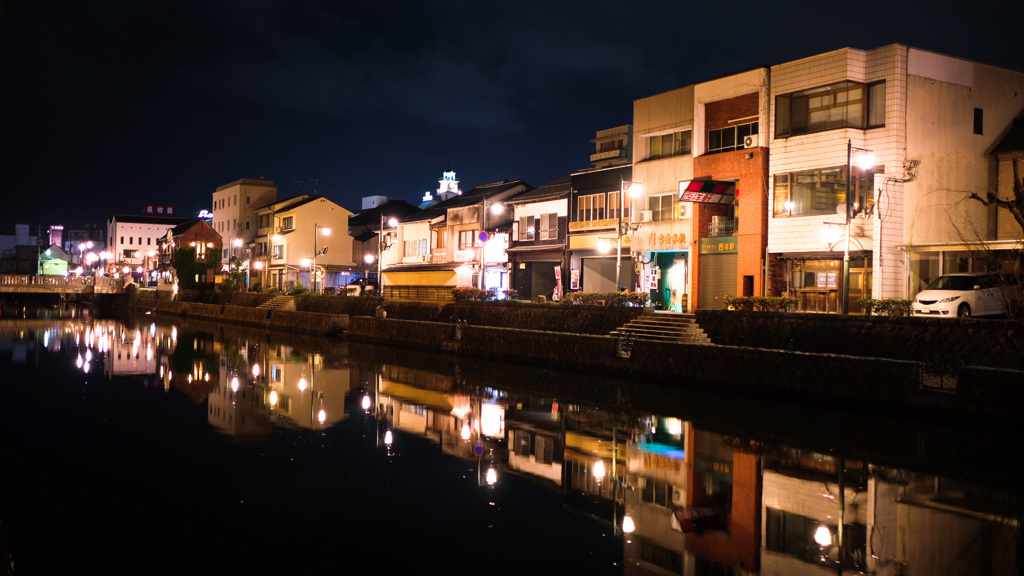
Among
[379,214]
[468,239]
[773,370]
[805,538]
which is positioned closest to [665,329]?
[773,370]

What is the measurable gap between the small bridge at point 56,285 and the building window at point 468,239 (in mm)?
59175

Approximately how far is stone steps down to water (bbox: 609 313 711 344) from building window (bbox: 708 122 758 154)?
11.0 m

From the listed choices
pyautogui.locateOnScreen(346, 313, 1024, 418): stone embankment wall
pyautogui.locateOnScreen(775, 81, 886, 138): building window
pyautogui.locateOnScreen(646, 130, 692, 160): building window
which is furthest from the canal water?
pyautogui.locateOnScreen(646, 130, 692, 160): building window

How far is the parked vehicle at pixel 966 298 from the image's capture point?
964 inches

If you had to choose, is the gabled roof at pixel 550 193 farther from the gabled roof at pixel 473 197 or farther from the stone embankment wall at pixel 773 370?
the stone embankment wall at pixel 773 370

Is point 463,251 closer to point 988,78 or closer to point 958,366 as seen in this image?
point 988,78

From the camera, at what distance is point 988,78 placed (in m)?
32.9

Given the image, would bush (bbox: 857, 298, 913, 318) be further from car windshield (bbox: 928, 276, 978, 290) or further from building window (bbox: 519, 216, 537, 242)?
building window (bbox: 519, 216, 537, 242)

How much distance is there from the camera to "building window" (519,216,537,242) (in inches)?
1949

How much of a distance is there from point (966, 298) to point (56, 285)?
104157mm

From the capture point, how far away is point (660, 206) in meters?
40.1

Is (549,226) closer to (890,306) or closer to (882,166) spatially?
(882,166)

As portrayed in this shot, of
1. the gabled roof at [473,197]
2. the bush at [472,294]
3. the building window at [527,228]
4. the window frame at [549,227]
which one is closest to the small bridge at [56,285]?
the gabled roof at [473,197]

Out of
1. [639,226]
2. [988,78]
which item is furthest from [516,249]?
[988,78]
